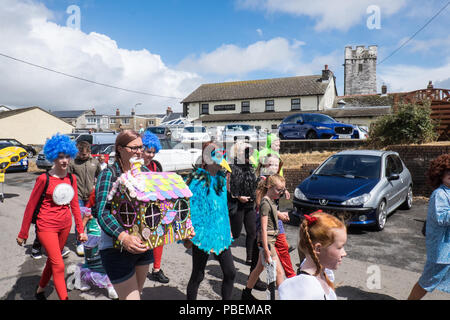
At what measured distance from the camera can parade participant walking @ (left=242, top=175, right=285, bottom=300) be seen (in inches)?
127

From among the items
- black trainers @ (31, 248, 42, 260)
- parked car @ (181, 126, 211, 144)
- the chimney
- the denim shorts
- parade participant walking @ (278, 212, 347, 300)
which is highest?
the chimney

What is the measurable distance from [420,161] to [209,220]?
9279 mm

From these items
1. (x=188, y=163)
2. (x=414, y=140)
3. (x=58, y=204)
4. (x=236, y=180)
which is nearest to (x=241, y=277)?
(x=236, y=180)

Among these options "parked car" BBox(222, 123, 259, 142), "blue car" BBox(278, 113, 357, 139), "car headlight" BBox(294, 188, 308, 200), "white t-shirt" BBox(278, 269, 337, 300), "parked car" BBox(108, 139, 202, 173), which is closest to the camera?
"white t-shirt" BBox(278, 269, 337, 300)

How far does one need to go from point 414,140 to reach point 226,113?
1155 inches

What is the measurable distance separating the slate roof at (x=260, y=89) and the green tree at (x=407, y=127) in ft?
77.3

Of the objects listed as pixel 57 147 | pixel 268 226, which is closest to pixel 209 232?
pixel 268 226

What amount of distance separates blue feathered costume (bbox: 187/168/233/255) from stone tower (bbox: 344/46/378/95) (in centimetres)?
5817

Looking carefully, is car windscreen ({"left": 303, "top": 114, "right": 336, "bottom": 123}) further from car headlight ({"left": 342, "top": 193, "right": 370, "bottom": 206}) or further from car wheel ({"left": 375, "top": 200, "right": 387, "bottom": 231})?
car headlight ({"left": 342, "top": 193, "right": 370, "bottom": 206})

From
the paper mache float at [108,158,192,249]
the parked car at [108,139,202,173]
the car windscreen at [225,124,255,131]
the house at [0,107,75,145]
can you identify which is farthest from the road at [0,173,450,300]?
the house at [0,107,75,145]

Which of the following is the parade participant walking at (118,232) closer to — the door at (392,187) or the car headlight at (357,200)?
the car headlight at (357,200)

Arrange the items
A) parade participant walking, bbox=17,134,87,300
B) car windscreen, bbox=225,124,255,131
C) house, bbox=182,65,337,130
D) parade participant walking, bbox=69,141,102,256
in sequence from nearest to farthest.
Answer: parade participant walking, bbox=17,134,87,300 < parade participant walking, bbox=69,141,102,256 < car windscreen, bbox=225,124,255,131 < house, bbox=182,65,337,130

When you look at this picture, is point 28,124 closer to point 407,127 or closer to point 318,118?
point 318,118

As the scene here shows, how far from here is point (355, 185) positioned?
6.66 meters
